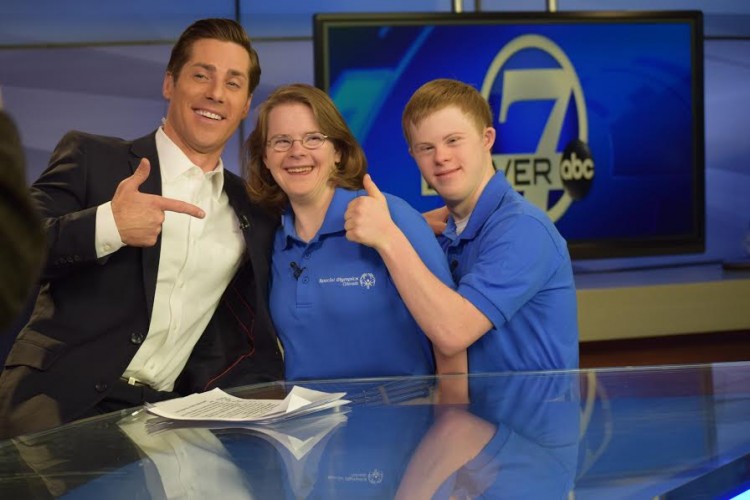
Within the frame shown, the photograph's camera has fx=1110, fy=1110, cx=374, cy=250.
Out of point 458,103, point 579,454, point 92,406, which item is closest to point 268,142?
point 458,103

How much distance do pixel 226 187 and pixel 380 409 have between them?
105 cm

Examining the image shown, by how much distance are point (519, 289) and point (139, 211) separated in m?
0.80

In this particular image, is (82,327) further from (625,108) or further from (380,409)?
(625,108)

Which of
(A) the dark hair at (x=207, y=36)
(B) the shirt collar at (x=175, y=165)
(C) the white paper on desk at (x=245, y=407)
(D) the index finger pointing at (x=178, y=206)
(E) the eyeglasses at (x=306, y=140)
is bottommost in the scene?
(C) the white paper on desk at (x=245, y=407)

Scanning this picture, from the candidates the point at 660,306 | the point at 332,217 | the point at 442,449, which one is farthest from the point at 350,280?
the point at 660,306

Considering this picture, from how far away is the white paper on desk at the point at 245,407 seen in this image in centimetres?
174

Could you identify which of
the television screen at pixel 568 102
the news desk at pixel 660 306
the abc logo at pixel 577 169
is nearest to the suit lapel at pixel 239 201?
the television screen at pixel 568 102

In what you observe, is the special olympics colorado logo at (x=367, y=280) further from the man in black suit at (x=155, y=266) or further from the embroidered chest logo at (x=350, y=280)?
the man in black suit at (x=155, y=266)

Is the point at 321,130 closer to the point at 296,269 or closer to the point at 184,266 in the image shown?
the point at 296,269

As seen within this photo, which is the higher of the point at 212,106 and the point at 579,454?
the point at 212,106

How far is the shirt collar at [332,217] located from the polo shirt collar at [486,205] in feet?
0.90

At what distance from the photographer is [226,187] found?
8.81 ft

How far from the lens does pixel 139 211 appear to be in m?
2.30

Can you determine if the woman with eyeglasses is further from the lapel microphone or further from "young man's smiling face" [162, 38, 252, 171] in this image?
"young man's smiling face" [162, 38, 252, 171]
